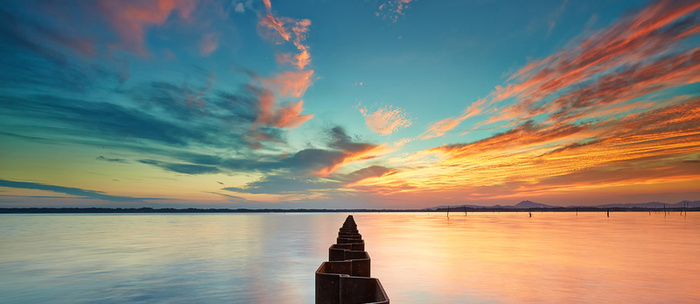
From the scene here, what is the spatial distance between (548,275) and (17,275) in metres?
20.6

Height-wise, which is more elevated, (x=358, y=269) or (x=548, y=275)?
(x=358, y=269)

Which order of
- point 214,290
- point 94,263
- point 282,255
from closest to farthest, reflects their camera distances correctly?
1. point 214,290
2. point 94,263
3. point 282,255

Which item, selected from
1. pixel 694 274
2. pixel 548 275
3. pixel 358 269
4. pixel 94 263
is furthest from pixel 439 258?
pixel 94 263

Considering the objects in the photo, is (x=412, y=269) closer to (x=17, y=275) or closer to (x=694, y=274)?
(x=694, y=274)

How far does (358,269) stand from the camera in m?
6.80

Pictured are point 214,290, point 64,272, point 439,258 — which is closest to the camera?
point 214,290

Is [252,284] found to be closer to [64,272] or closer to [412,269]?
[412,269]

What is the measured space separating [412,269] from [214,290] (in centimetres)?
815

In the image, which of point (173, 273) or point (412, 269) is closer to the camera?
point (173, 273)

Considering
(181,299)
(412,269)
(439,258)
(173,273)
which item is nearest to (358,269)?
(181,299)

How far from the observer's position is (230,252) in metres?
21.8

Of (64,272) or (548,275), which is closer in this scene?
(548,275)

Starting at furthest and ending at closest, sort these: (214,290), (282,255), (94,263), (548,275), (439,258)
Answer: (282,255) → (439,258) → (94,263) → (548,275) → (214,290)

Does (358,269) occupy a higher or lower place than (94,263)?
higher
